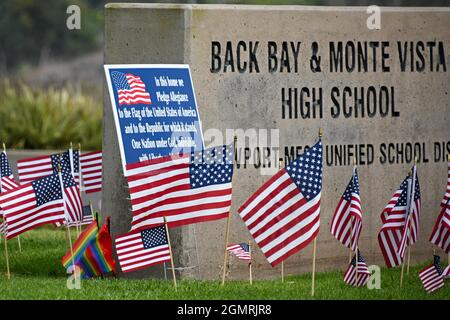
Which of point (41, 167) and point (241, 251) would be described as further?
point (41, 167)

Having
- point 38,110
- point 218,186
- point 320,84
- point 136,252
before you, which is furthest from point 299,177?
point 38,110

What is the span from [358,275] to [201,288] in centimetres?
155

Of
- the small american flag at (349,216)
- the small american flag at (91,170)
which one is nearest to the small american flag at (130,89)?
the small american flag at (349,216)

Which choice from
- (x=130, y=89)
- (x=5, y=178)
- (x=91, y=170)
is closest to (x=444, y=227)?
(x=130, y=89)

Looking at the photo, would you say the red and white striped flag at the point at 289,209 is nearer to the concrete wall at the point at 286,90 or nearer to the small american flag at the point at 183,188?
the small american flag at the point at 183,188

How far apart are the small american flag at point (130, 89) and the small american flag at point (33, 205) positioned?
1.12m

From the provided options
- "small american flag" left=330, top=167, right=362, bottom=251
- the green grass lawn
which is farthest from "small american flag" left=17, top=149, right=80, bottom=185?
"small american flag" left=330, top=167, right=362, bottom=251

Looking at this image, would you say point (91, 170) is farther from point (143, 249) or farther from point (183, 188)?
point (183, 188)

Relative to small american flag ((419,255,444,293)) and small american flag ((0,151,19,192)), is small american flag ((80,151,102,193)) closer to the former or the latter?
small american flag ((0,151,19,192))

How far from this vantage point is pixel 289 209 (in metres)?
13.1

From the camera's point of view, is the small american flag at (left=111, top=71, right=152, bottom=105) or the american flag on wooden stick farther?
the small american flag at (left=111, top=71, right=152, bottom=105)

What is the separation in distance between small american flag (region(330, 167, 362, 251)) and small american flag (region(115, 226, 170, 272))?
1.72 metres

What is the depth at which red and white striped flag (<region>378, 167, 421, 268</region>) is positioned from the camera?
13.9m

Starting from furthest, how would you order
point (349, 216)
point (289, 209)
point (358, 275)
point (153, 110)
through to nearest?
point (153, 110), point (349, 216), point (358, 275), point (289, 209)
